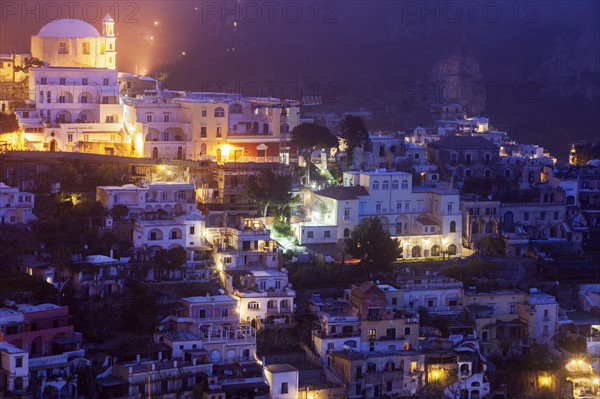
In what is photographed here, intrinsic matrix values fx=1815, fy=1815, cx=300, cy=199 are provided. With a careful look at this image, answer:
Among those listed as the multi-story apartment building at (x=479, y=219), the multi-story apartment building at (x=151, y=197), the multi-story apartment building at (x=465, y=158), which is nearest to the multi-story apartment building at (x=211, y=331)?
the multi-story apartment building at (x=151, y=197)

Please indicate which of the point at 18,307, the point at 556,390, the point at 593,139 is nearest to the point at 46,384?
the point at 18,307

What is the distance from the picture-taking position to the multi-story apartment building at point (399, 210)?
111 feet

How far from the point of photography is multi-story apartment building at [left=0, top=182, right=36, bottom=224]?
31.5 m

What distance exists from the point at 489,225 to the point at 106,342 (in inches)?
374

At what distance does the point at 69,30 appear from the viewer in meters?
37.4

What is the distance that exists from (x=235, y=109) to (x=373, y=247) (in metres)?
5.85

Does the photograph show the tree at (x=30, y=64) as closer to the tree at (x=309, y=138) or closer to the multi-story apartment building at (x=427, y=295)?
the tree at (x=309, y=138)

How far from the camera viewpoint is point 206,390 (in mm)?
27375

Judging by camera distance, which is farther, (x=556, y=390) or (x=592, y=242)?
(x=592, y=242)

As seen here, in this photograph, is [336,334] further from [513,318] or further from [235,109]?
[235,109]

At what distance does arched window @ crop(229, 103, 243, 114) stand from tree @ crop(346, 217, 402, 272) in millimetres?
5294

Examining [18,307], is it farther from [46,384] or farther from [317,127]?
[317,127]

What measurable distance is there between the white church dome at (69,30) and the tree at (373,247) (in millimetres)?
8312

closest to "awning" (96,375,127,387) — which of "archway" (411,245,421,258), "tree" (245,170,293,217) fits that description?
"tree" (245,170,293,217)
